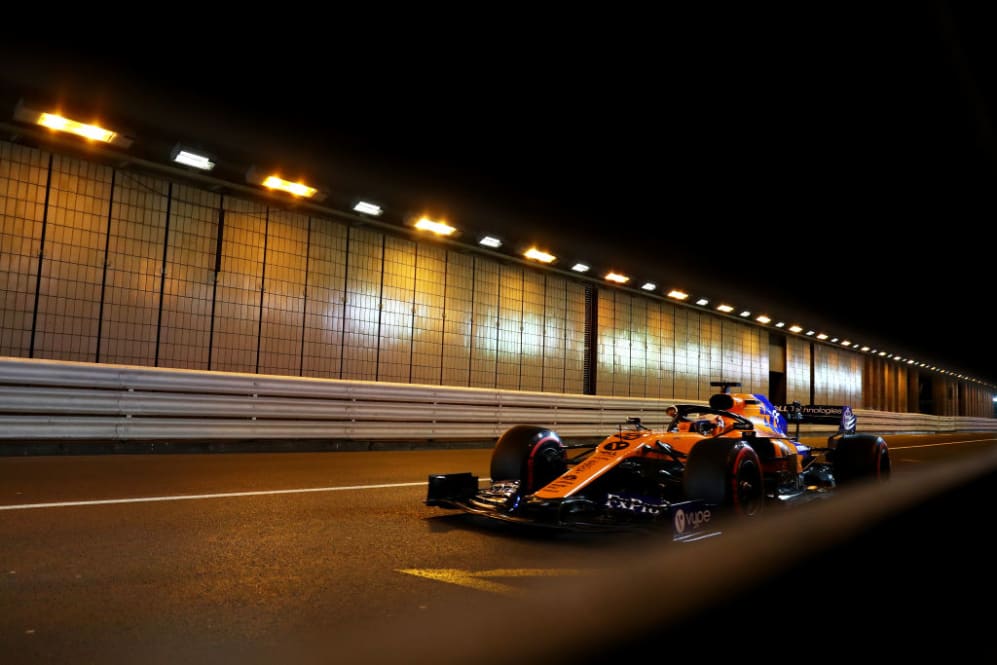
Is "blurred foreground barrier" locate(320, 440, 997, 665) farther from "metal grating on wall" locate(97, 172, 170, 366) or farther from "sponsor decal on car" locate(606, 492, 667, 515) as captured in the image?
"metal grating on wall" locate(97, 172, 170, 366)

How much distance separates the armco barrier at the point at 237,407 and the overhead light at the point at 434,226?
3322 millimetres

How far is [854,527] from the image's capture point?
616cm

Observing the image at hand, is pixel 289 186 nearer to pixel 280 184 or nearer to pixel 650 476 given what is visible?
pixel 280 184

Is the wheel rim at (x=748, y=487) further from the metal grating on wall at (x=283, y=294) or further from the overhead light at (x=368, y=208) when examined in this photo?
the metal grating on wall at (x=283, y=294)

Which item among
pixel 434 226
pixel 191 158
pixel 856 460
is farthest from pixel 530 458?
pixel 434 226

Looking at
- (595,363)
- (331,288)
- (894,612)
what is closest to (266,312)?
(331,288)

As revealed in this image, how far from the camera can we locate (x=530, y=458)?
6.14 m

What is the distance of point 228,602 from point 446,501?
252cm

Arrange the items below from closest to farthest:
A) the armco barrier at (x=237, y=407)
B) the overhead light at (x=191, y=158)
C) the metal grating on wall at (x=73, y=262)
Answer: the armco barrier at (x=237, y=407) < the metal grating on wall at (x=73, y=262) < the overhead light at (x=191, y=158)

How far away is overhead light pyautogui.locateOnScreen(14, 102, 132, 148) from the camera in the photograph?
9453 mm

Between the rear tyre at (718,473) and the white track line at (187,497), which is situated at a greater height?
the rear tyre at (718,473)

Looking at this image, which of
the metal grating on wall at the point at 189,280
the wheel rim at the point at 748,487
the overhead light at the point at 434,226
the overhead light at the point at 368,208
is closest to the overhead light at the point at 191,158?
the metal grating on wall at the point at 189,280

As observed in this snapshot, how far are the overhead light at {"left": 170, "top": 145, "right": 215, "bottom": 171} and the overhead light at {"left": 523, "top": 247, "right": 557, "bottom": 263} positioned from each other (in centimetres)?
758

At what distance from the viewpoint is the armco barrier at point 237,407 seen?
9273 millimetres
